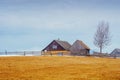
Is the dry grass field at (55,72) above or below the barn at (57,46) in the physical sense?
below

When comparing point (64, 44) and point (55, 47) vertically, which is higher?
point (64, 44)

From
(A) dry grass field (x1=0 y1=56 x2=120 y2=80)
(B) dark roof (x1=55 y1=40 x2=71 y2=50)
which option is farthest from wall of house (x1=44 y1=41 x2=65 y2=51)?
(A) dry grass field (x1=0 y1=56 x2=120 y2=80)

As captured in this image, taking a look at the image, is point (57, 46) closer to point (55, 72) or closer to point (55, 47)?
point (55, 47)

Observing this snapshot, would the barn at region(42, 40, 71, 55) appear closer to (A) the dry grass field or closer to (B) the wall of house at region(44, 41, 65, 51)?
(B) the wall of house at region(44, 41, 65, 51)

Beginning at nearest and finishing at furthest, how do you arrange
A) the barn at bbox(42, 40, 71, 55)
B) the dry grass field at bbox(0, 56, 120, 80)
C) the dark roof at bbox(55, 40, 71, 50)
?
the dry grass field at bbox(0, 56, 120, 80), the barn at bbox(42, 40, 71, 55), the dark roof at bbox(55, 40, 71, 50)

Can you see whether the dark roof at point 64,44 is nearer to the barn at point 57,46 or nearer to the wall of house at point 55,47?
the barn at point 57,46

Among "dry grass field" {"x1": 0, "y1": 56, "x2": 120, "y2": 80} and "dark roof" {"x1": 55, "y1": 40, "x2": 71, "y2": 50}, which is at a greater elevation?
"dark roof" {"x1": 55, "y1": 40, "x2": 71, "y2": 50}

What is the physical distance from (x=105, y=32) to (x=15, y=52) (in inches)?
1833

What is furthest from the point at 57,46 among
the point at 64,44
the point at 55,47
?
the point at 64,44

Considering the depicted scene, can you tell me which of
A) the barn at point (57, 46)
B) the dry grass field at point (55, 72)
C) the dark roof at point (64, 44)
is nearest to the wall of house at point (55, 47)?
the barn at point (57, 46)

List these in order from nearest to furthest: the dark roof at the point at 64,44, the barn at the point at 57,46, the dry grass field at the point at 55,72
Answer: the dry grass field at the point at 55,72 < the barn at the point at 57,46 < the dark roof at the point at 64,44

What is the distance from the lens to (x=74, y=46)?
104 metres

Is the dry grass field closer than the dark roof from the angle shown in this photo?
Yes

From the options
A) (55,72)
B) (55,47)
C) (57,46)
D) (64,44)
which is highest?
(64,44)
